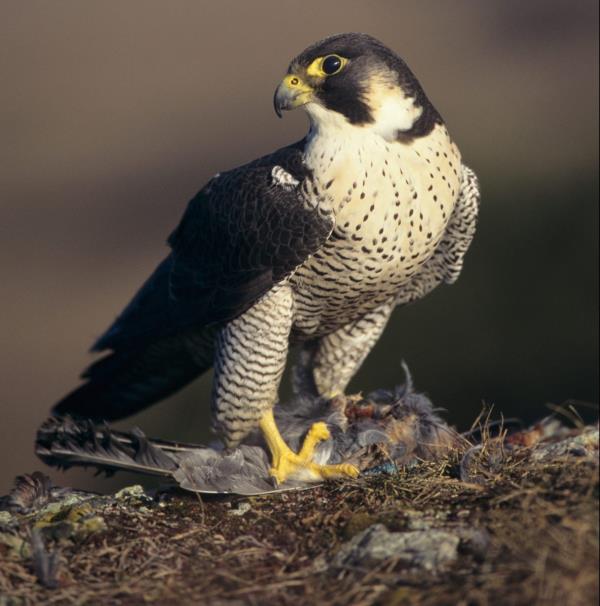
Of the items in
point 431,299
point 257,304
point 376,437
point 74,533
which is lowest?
point 431,299

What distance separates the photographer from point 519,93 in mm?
18781

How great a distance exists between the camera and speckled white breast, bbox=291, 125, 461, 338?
4.39m

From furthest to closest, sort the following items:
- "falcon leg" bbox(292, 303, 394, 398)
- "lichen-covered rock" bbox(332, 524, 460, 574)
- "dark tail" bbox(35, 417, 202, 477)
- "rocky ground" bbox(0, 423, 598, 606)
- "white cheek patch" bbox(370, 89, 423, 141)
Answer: "falcon leg" bbox(292, 303, 394, 398) < "white cheek patch" bbox(370, 89, 423, 141) < "dark tail" bbox(35, 417, 202, 477) < "lichen-covered rock" bbox(332, 524, 460, 574) < "rocky ground" bbox(0, 423, 598, 606)

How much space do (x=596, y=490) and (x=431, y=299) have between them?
627 cm

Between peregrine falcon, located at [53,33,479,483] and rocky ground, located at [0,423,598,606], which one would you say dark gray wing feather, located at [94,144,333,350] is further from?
rocky ground, located at [0,423,598,606]

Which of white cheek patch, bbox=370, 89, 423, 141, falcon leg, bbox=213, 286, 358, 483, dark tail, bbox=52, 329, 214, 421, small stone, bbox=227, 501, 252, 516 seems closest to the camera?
small stone, bbox=227, 501, 252, 516

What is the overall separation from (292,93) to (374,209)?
24.3 inches

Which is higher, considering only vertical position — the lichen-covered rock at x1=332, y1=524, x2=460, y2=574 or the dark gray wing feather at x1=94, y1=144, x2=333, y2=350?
the dark gray wing feather at x1=94, y1=144, x2=333, y2=350

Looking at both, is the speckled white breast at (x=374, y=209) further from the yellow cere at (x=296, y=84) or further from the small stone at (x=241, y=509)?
the small stone at (x=241, y=509)

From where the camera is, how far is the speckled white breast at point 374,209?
4391 mm

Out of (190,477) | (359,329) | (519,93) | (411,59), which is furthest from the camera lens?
(411,59)

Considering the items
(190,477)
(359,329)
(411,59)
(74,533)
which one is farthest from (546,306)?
(411,59)

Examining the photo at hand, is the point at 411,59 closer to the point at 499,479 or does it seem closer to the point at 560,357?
the point at 560,357

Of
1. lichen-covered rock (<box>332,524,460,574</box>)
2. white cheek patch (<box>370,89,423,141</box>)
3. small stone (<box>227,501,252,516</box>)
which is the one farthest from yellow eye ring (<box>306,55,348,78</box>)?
lichen-covered rock (<box>332,524,460,574</box>)
